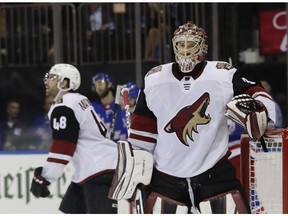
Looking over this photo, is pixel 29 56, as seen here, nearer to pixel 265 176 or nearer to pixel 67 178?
pixel 67 178

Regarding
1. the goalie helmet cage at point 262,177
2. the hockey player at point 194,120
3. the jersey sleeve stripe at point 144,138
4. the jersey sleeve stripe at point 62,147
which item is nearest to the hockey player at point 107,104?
the jersey sleeve stripe at point 62,147

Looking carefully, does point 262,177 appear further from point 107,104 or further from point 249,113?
point 107,104

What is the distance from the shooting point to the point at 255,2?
7.52m

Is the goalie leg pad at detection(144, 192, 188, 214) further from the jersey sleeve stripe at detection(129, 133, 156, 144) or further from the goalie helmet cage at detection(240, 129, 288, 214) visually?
the goalie helmet cage at detection(240, 129, 288, 214)

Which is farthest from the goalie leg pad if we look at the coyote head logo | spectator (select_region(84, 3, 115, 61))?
spectator (select_region(84, 3, 115, 61))

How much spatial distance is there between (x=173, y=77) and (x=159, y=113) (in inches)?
5.8

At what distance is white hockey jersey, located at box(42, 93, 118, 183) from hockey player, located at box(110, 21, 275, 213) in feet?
4.02

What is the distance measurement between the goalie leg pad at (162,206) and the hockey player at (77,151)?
4.01 feet

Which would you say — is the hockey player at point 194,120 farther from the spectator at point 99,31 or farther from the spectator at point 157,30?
the spectator at point 99,31

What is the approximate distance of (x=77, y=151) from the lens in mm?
5082

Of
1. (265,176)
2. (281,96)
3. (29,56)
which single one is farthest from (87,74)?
(265,176)

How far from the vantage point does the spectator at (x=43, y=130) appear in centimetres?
750

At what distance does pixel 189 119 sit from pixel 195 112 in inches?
1.4

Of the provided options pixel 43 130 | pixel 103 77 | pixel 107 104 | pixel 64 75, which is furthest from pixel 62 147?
pixel 43 130
